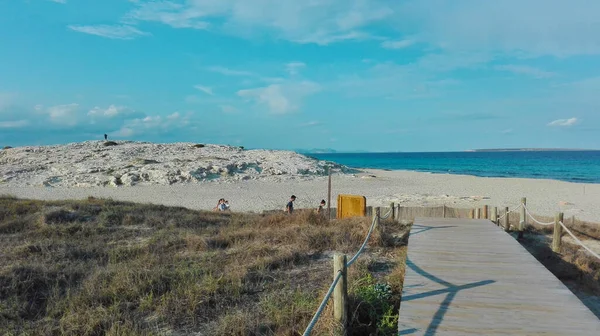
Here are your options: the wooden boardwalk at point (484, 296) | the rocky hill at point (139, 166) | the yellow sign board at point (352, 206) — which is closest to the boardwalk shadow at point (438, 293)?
the wooden boardwalk at point (484, 296)

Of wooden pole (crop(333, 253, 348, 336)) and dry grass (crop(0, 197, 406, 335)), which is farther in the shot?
dry grass (crop(0, 197, 406, 335))

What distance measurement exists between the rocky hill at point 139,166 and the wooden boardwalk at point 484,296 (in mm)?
31552

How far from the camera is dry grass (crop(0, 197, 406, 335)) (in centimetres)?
545

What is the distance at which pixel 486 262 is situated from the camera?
7309 mm

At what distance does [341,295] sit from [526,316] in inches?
85.6

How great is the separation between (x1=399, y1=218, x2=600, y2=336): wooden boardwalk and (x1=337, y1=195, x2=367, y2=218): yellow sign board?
535cm

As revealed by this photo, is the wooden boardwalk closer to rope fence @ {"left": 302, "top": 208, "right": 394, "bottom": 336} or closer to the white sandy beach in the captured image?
rope fence @ {"left": 302, "top": 208, "right": 394, "bottom": 336}

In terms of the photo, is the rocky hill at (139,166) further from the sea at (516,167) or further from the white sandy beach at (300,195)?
the sea at (516,167)

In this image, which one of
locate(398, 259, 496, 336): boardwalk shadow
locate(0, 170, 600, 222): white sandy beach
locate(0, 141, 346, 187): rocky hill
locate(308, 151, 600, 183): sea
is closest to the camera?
locate(398, 259, 496, 336): boardwalk shadow

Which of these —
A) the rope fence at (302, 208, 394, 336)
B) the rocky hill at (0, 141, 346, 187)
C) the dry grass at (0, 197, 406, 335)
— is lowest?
the dry grass at (0, 197, 406, 335)

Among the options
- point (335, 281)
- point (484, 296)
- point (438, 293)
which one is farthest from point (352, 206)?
point (335, 281)

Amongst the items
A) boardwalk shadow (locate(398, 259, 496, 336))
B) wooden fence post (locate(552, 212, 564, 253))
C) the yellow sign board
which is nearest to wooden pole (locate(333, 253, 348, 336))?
boardwalk shadow (locate(398, 259, 496, 336))

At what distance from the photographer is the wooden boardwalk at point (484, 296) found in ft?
15.3

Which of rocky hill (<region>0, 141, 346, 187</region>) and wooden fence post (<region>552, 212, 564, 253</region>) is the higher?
rocky hill (<region>0, 141, 346, 187</region>)
